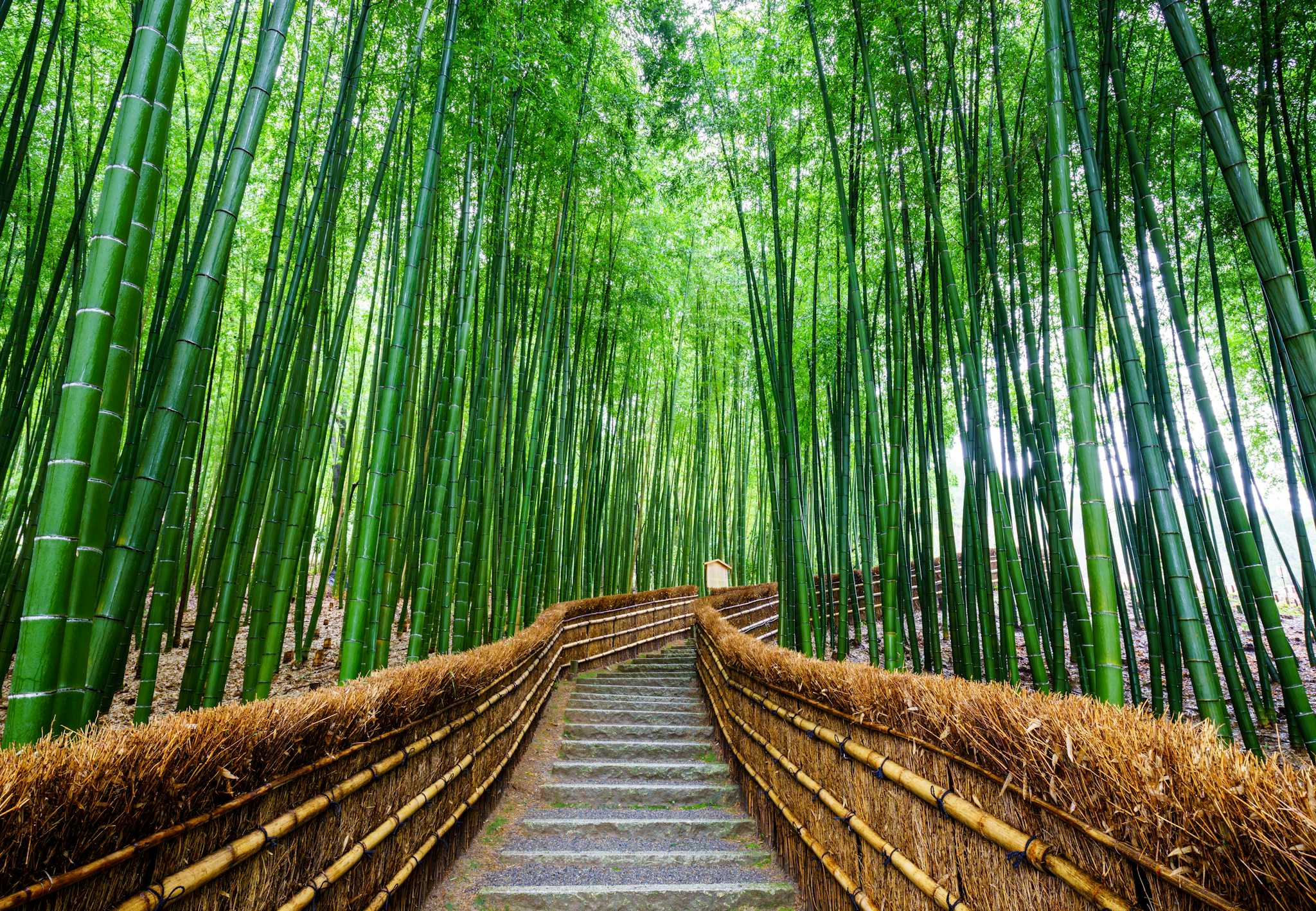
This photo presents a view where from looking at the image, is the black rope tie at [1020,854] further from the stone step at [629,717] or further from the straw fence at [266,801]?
the stone step at [629,717]

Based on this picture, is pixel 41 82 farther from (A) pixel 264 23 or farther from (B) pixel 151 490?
(B) pixel 151 490

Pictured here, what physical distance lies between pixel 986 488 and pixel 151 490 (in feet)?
11.0

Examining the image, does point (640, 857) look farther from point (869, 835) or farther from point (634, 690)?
point (634, 690)

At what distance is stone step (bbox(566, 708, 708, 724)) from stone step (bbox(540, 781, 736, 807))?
3.15 ft

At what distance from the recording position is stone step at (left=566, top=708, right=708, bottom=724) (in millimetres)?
3971

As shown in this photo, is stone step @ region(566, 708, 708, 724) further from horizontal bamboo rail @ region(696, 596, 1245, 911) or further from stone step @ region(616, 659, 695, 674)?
horizontal bamboo rail @ region(696, 596, 1245, 911)

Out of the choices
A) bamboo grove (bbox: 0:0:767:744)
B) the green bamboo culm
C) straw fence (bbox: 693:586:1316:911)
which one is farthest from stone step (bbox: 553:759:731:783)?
the green bamboo culm

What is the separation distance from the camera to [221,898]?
1.11 meters

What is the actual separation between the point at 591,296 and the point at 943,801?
457 cm

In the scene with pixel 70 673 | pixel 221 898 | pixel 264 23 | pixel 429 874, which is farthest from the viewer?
pixel 429 874

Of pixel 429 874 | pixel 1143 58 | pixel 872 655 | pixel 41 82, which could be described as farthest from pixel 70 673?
pixel 1143 58

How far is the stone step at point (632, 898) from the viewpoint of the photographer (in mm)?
2025

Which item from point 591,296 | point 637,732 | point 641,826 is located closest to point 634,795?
point 641,826

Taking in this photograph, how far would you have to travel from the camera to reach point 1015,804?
45.8 inches
